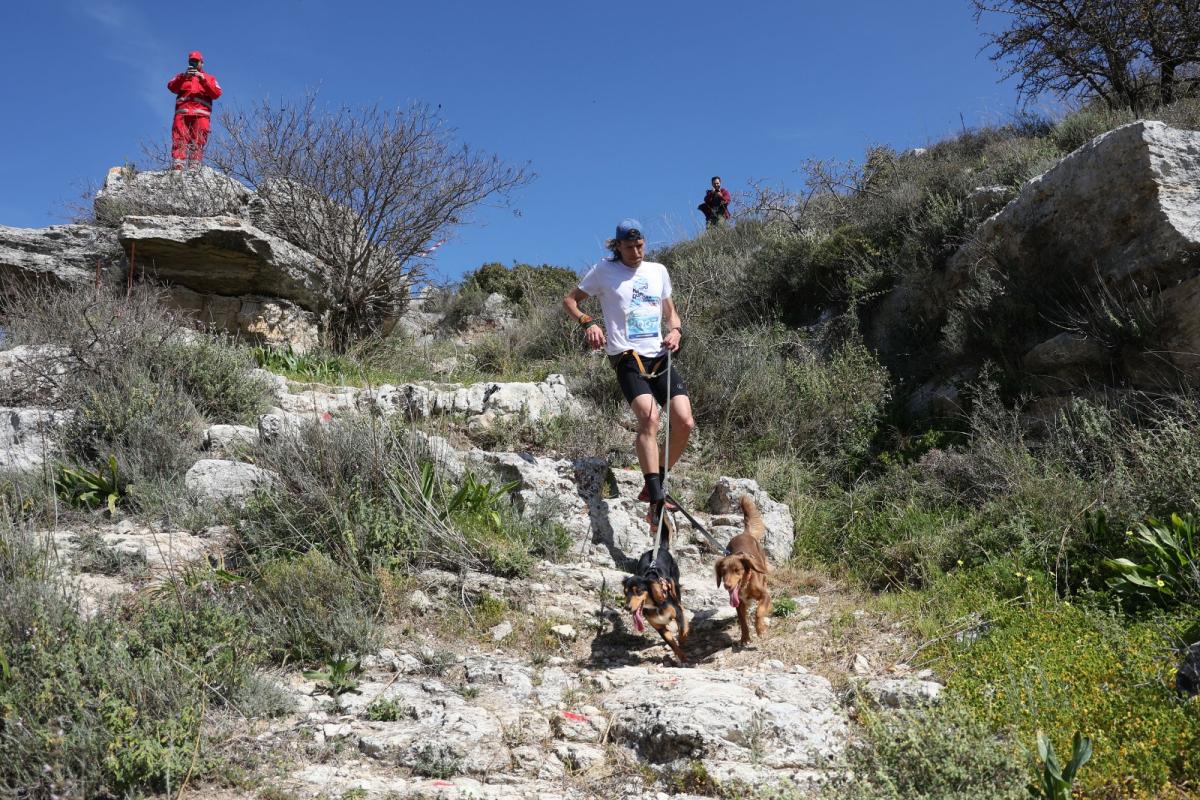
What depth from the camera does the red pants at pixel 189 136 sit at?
10312 millimetres

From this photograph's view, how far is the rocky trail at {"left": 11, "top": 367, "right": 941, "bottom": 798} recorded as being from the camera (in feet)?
10.2

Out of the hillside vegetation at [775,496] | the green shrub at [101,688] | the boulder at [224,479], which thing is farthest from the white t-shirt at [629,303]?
the green shrub at [101,688]

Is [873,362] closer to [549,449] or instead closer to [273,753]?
[549,449]

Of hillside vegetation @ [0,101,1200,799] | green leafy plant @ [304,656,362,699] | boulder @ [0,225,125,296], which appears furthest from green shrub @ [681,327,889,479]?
boulder @ [0,225,125,296]

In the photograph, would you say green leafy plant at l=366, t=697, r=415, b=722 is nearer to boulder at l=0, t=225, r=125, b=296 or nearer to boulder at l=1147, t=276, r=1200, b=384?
boulder at l=1147, t=276, r=1200, b=384

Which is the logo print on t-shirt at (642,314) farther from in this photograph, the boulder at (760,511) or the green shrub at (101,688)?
the green shrub at (101,688)

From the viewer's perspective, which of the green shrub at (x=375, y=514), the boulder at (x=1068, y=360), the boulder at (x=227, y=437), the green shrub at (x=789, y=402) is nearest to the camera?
the green shrub at (x=375, y=514)

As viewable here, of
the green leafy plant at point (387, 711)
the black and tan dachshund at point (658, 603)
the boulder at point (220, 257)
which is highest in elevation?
the boulder at point (220, 257)

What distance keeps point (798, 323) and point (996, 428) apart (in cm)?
364

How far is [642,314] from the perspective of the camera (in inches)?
217

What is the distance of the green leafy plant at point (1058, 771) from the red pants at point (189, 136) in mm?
11020

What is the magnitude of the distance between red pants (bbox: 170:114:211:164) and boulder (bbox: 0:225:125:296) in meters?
1.51

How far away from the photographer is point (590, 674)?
13.6 ft

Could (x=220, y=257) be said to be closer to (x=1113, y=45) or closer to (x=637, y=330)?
(x=637, y=330)
